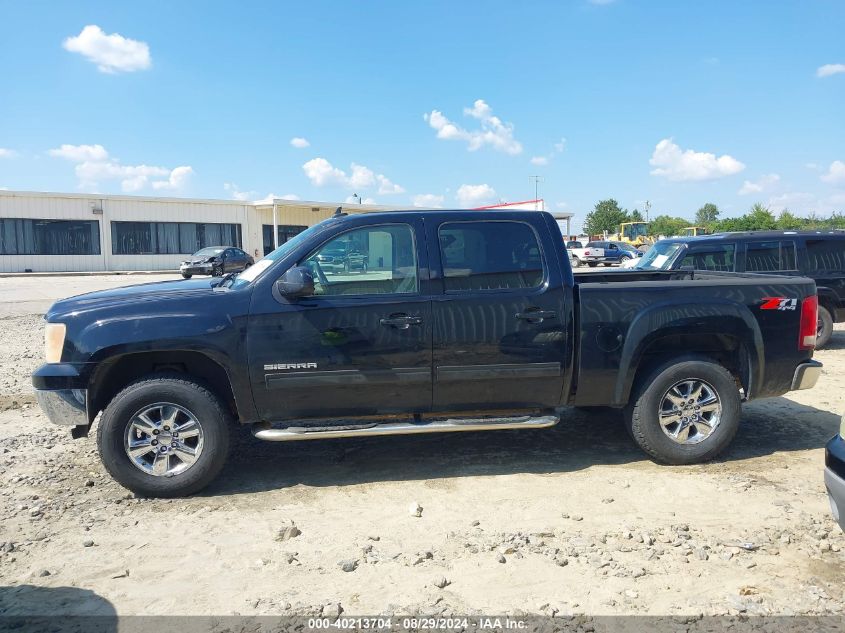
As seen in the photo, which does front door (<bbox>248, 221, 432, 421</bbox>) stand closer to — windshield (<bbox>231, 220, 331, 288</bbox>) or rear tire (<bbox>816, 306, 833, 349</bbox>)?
windshield (<bbox>231, 220, 331, 288</bbox>)

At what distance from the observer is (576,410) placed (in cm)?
675

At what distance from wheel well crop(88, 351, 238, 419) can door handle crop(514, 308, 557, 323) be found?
2.16 m

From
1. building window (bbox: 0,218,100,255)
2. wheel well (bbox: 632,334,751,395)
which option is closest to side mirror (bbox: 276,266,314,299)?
wheel well (bbox: 632,334,751,395)

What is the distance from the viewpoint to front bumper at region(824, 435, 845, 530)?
3188 mm

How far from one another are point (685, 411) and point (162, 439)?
3.88 m

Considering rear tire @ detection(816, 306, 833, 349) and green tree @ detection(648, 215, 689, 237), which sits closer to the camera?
rear tire @ detection(816, 306, 833, 349)

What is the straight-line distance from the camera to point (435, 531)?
404cm

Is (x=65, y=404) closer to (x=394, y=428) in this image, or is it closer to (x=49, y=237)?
(x=394, y=428)

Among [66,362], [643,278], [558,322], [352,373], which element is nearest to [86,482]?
[66,362]

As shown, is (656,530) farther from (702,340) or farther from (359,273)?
(359,273)

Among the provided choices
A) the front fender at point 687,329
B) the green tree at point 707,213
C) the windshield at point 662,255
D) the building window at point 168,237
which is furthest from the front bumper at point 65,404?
the green tree at point 707,213

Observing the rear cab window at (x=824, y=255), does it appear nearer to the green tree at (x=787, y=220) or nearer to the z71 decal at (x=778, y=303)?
the z71 decal at (x=778, y=303)

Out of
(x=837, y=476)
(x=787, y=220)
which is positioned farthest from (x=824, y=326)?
(x=787, y=220)

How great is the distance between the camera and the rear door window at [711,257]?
1005 centimetres
